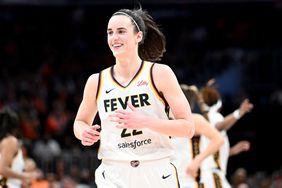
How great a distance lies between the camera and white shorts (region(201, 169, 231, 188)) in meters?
8.66

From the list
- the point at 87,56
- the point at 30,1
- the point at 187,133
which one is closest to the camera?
the point at 187,133

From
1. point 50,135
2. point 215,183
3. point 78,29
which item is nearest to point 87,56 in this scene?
point 78,29

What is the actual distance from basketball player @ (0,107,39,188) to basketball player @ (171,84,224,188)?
5.31 ft

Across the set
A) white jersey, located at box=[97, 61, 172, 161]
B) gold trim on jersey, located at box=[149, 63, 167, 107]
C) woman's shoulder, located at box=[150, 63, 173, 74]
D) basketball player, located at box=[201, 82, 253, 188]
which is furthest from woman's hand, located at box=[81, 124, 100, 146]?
basketball player, located at box=[201, 82, 253, 188]

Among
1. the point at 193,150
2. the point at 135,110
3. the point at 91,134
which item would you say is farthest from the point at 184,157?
the point at 91,134

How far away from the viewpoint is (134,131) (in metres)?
5.88

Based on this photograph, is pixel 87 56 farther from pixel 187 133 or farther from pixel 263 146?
pixel 187 133

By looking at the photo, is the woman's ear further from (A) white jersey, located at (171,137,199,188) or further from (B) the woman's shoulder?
(A) white jersey, located at (171,137,199,188)

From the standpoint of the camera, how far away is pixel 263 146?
55.8 ft

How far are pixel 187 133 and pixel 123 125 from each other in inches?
23.5

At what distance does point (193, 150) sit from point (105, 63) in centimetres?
1365

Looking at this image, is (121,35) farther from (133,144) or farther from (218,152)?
(218,152)

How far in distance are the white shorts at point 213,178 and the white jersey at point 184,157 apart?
39cm

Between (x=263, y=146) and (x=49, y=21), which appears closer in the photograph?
(x=263, y=146)
